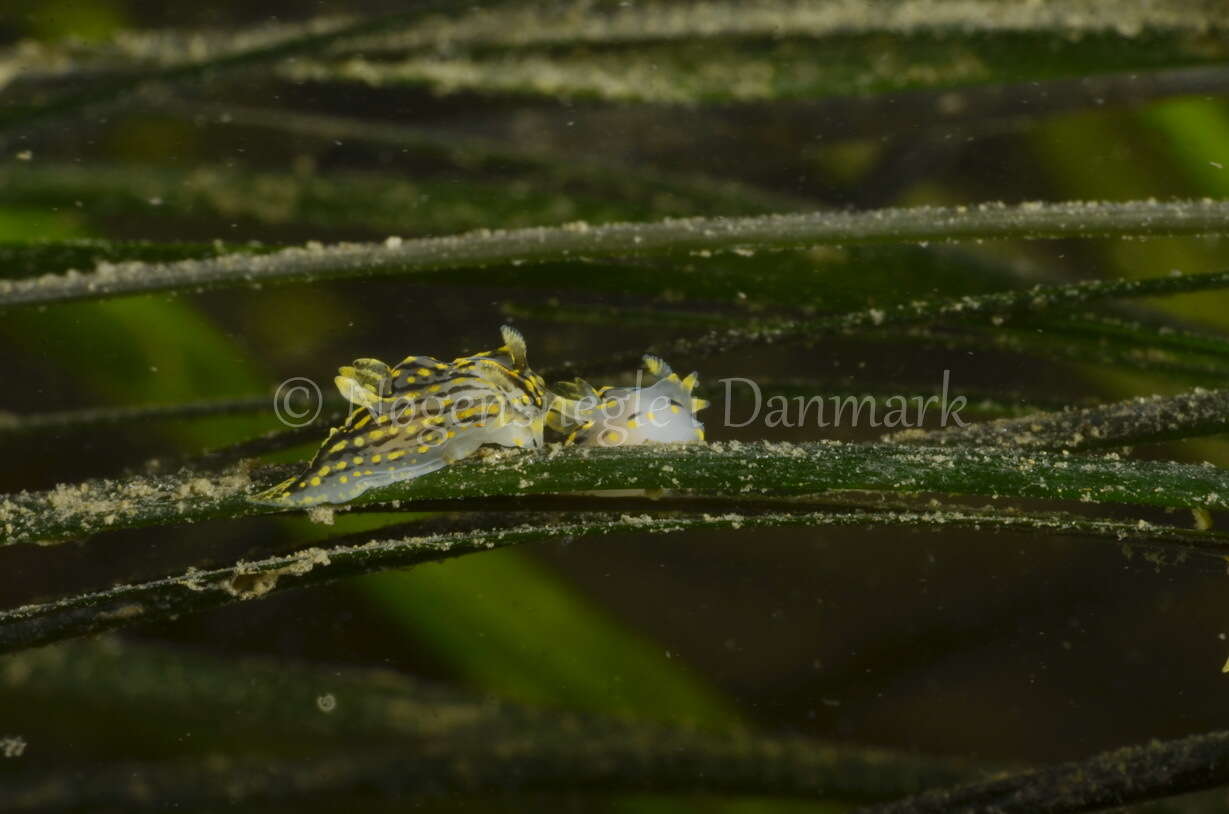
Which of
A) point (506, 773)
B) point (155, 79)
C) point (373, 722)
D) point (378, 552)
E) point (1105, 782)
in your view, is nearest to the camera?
point (378, 552)

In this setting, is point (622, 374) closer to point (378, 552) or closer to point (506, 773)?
point (378, 552)

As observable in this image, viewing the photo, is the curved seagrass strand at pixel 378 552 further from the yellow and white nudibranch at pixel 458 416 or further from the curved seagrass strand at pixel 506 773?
the curved seagrass strand at pixel 506 773

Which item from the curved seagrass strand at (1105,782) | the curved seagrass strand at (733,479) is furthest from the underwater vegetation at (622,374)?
the curved seagrass strand at (733,479)

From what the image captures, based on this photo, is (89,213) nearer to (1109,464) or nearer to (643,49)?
(643,49)

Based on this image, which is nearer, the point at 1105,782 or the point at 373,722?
the point at 1105,782

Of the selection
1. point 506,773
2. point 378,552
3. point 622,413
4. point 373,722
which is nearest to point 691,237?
point 622,413
